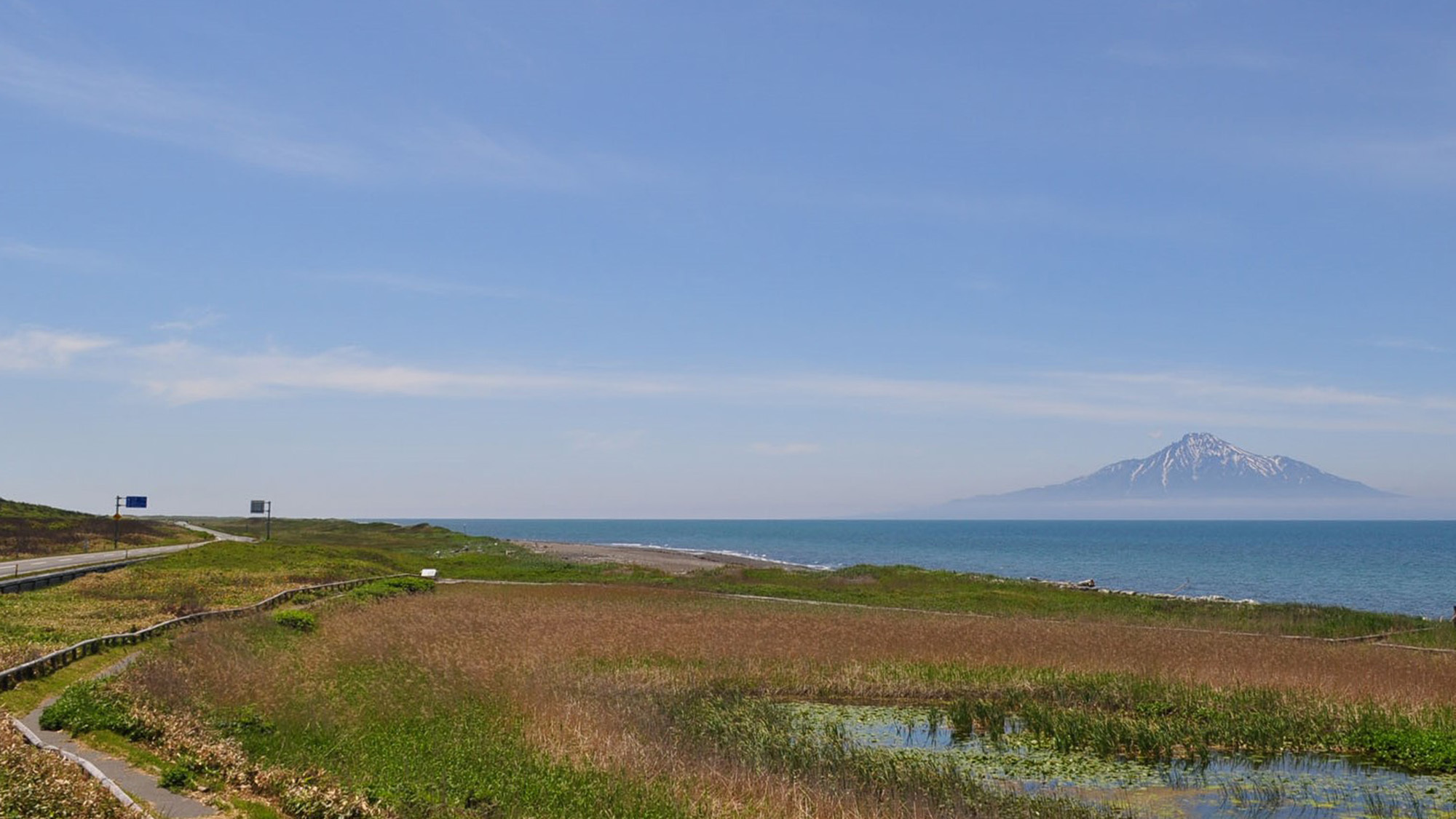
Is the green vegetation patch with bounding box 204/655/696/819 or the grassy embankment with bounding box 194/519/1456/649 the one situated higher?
the green vegetation patch with bounding box 204/655/696/819

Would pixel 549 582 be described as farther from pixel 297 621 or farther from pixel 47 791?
pixel 47 791

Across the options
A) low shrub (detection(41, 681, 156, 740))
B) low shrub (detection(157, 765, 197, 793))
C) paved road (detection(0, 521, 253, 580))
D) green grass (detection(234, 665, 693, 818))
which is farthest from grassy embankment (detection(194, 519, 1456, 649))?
low shrub (detection(157, 765, 197, 793))

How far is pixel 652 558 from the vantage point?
13938 cm

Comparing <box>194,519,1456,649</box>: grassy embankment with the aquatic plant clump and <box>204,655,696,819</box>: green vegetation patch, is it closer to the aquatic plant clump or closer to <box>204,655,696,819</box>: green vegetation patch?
the aquatic plant clump

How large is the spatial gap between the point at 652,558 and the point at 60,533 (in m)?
68.4

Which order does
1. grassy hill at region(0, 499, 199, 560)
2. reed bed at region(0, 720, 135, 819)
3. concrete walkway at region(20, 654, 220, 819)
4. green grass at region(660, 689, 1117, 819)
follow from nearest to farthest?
1. reed bed at region(0, 720, 135, 819)
2. concrete walkway at region(20, 654, 220, 819)
3. green grass at region(660, 689, 1117, 819)
4. grassy hill at region(0, 499, 199, 560)

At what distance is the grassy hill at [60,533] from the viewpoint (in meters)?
85.9

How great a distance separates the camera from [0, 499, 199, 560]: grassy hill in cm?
8588

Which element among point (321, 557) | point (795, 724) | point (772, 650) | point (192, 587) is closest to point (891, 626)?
point (772, 650)

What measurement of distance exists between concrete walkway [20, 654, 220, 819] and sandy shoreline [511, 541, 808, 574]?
283 feet

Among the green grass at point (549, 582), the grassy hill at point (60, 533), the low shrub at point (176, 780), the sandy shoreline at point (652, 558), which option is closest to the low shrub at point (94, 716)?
the low shrub at point (176, 780)

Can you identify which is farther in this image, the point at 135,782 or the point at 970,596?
the point at 970,596

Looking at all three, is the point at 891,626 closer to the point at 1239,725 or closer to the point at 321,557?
the point at 1239,725

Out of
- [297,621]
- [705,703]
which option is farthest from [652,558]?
[705,703]
